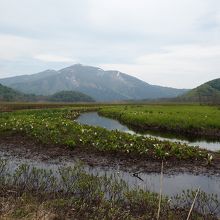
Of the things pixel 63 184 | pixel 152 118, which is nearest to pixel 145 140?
pixel 63 184

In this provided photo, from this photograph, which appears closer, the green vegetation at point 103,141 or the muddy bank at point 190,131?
the green vegetation at point 103,141

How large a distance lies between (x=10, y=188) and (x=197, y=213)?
6961 mm

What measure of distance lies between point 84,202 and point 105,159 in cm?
858

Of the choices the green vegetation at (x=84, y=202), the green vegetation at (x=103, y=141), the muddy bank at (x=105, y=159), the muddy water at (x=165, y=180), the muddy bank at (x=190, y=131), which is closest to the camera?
the green vegetation at (x=84, y=202)

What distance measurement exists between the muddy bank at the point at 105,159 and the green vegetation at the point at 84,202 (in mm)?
5191

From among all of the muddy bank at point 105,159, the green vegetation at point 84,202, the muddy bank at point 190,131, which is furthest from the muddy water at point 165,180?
the muddy bank at point 190,131

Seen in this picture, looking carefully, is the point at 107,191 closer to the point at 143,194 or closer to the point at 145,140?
the point at 143,194

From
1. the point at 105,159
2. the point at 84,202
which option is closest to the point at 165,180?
the point at 105,159

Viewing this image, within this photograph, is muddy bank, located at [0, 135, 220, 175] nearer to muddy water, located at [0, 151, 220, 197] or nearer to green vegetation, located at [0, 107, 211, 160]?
green vegetation, located at [0, 107, 211, 160]

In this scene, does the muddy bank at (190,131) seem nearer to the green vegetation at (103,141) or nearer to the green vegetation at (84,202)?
the green vegetation at (103,141)

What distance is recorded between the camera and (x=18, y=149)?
23.5 m

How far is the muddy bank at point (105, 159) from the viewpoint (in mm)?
18766

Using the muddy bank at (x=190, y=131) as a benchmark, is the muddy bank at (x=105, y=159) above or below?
below

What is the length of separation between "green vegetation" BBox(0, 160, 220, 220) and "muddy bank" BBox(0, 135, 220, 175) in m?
5.19
